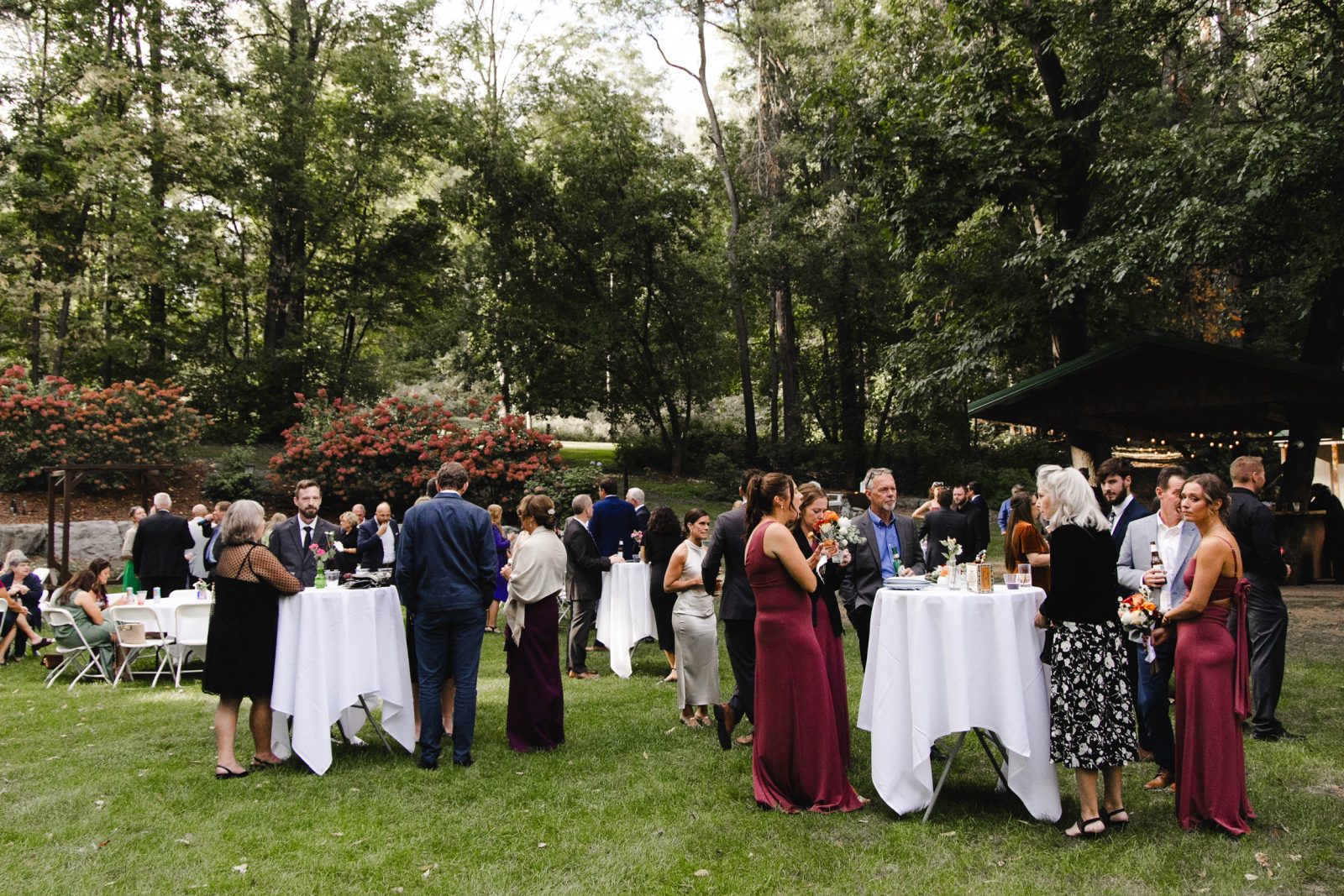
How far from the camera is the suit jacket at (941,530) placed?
32.3ft

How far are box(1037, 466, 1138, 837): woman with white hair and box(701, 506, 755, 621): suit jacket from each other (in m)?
2.04

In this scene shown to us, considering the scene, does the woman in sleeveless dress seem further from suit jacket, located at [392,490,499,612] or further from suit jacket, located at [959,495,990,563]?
suit jacket, located at [959,495,990,563]

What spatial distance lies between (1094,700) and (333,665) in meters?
4.50

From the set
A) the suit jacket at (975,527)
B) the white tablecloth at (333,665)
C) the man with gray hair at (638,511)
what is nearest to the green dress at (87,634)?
the white tablecloth at (333,665)

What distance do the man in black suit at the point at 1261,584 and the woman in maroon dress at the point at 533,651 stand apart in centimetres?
447

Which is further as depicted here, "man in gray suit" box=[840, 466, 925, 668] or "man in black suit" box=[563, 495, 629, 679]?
"man in black suit" box=[563, 495, 629, 679]

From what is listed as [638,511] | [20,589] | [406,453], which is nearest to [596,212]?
[406,453]

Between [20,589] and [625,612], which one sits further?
[20,589]

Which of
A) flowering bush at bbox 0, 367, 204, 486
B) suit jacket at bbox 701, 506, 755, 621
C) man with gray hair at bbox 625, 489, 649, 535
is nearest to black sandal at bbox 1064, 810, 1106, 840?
suit jacket at bbox 701, 506, 755, 621

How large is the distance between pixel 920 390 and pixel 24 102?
21270 millimetres

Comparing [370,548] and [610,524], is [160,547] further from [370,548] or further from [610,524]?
[610,524]

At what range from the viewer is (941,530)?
9.86 m

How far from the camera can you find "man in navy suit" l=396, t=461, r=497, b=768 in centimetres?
631

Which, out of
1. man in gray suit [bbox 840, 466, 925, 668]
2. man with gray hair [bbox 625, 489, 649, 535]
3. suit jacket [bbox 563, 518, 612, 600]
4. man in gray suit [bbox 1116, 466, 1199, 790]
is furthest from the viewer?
man with gray hair [bbox 625, 489, 649, 535]
